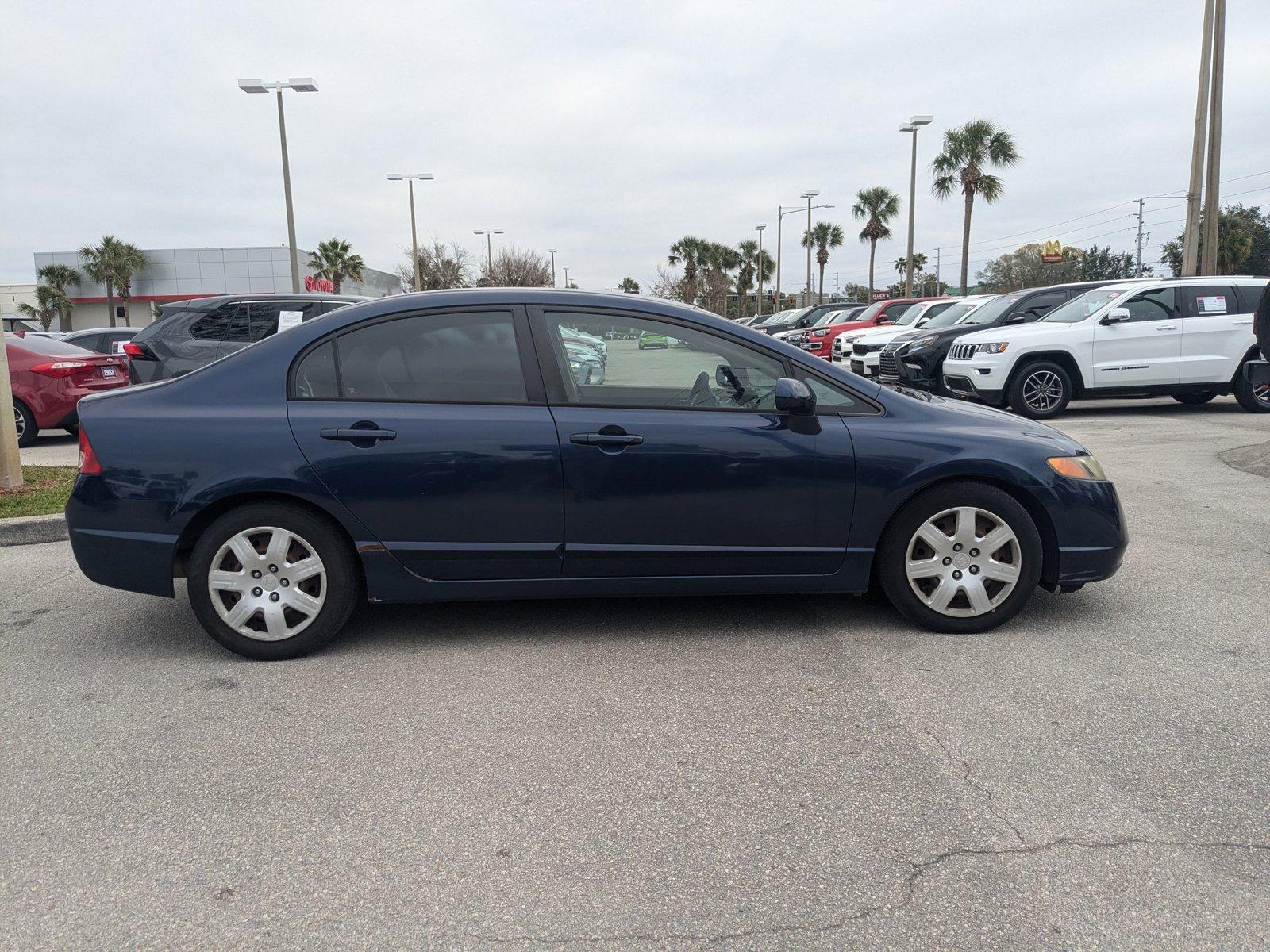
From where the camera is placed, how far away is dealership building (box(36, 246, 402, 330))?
181 feet

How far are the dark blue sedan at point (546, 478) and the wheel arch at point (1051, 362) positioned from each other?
8.70 meters

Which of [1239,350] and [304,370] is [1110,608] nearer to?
[304,370]

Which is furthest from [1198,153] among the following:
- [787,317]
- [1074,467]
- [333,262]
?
[333,262]

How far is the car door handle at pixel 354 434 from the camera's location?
4.14 m

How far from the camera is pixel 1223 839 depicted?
2.71 meters

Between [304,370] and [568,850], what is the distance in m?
2.49

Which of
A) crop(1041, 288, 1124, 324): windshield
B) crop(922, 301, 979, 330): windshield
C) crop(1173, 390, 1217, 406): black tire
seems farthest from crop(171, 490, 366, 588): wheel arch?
crop(922, 301, 979, 330): windshield

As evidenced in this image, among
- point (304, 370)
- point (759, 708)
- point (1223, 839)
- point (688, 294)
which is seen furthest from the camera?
point (688, 294)

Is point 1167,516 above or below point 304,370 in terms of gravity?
below

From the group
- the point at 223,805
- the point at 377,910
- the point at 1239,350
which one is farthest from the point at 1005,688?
the point at 1239,350

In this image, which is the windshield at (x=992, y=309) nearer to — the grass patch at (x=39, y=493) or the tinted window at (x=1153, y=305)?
the tinted window at (x=1153, y=305)

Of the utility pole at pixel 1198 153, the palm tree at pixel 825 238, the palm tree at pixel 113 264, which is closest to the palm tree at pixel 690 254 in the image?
the palm tree at pixel 825 238

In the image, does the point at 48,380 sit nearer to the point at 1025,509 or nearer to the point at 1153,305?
the point at 1025,509

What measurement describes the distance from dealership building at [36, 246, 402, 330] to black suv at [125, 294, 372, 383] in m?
44.7
